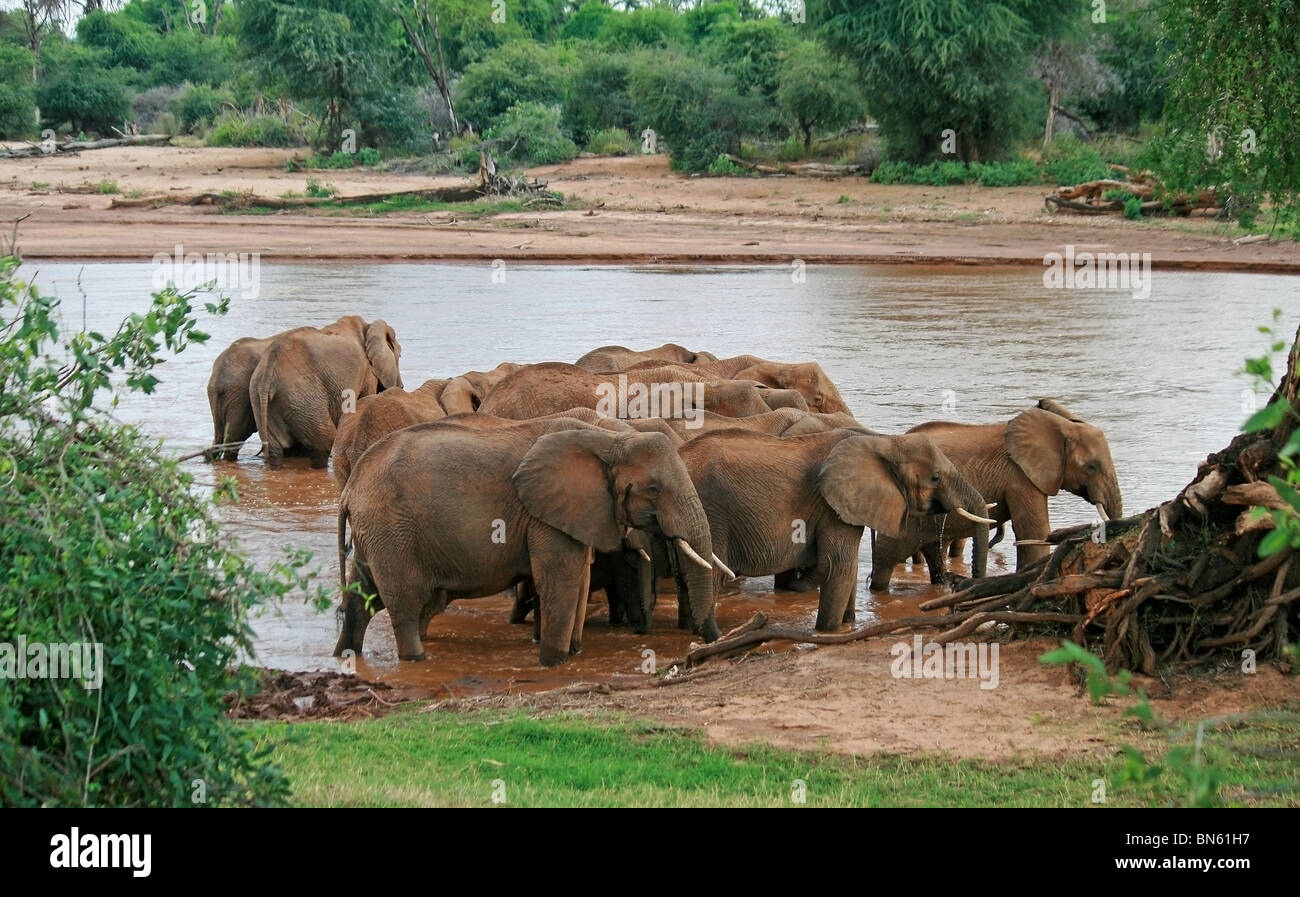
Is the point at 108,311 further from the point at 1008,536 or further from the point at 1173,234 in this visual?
the point at 1173,234

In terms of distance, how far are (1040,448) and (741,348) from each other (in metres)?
11.1

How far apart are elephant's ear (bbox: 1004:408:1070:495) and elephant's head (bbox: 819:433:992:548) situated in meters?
0.92

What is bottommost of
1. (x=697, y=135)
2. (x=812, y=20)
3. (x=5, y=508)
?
(x=5, y=508)

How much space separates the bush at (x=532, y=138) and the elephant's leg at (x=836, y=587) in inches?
1468

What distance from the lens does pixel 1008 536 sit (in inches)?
554

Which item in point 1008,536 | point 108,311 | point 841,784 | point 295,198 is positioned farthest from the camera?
point 295,198

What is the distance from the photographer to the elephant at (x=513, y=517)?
32.7 ft

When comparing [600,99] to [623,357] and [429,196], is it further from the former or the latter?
[623,357]

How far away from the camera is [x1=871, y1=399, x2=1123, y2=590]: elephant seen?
1194 centimetres

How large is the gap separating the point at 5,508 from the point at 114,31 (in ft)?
255

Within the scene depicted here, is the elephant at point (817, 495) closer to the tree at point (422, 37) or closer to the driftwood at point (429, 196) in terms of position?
the driftwood at point (429, 196)

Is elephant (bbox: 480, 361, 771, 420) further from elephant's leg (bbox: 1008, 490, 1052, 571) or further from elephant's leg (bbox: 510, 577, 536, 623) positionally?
elephant's leg (bbox: 1008, 490, 1052, 571)

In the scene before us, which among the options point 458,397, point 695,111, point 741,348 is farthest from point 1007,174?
point 458,397

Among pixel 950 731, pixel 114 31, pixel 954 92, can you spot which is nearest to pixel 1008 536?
pixel 950 731
